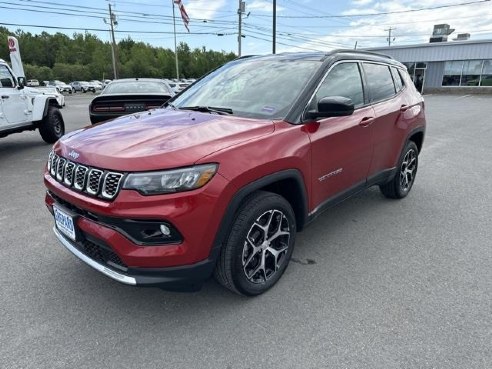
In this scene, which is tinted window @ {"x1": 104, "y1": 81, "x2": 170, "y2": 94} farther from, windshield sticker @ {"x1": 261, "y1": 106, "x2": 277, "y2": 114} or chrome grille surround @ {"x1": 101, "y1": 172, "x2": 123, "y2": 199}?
chrome grille surround @ {"x1": 101, "y1": 172, "x2": 123, "y2": 199}

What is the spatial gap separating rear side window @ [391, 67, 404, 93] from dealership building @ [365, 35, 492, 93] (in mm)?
31339

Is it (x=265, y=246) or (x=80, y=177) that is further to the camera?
(x=265, y=246)

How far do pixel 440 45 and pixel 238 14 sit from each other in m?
19.4

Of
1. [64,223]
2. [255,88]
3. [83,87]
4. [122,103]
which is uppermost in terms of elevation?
[255,88]

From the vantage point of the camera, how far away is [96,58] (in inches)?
3073

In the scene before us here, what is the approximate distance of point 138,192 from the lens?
210cm

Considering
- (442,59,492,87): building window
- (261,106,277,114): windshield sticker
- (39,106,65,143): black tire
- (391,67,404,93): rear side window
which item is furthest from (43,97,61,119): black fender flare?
(442,59,492,87): building window

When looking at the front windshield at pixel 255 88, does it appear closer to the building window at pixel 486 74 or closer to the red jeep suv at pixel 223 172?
the red jeep suv at pixel 223 172

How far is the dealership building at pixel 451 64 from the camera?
30.9 m

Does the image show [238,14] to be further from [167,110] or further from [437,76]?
[167,110]

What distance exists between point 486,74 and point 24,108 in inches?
1392

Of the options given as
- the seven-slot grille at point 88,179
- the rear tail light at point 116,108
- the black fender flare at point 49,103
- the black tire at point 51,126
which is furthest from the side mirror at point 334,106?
the black tire at point 51,126

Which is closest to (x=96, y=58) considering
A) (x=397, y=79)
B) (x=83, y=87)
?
(x=83, y=87)

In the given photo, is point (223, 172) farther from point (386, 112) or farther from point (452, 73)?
point (452, 73)
